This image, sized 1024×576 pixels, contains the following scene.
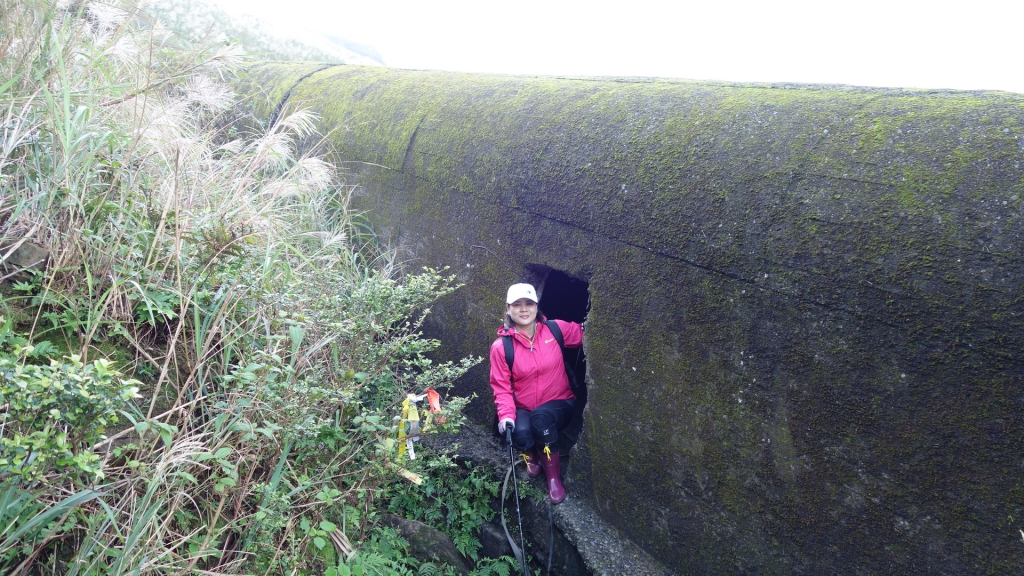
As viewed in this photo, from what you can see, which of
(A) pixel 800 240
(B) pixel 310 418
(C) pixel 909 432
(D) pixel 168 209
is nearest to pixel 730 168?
(A) pixel 800 240

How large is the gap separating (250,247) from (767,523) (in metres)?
2.71

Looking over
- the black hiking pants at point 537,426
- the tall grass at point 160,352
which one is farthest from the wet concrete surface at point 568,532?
the tall grass at point 160,352

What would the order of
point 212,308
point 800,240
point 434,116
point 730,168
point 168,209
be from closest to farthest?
point 800,240 → point 730,168 → point 212,308 → point 168,209 → point 434,116

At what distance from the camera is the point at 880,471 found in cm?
223

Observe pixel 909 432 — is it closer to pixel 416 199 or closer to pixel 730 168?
→ pixel 730 168

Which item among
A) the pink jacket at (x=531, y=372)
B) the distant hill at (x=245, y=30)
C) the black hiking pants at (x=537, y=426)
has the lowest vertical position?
the black hiking pants at (x=537, y=426)

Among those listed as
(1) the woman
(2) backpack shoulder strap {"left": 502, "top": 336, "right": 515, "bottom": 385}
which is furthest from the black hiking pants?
(2) backpack shoulder strap {"left": 502, "top": 336, "right": 515, "bottom": 385}

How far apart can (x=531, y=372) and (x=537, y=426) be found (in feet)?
0.97

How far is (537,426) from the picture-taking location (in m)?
3.48

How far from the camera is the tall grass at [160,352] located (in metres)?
2.07

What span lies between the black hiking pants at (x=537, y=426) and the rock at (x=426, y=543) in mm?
629

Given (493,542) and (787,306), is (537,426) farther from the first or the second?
(787,306)

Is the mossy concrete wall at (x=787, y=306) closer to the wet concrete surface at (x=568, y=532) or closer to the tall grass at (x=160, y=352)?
the wet concrete surface at (x=568, y=532)

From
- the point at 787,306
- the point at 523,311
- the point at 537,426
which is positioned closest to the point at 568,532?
the point at 537,426
